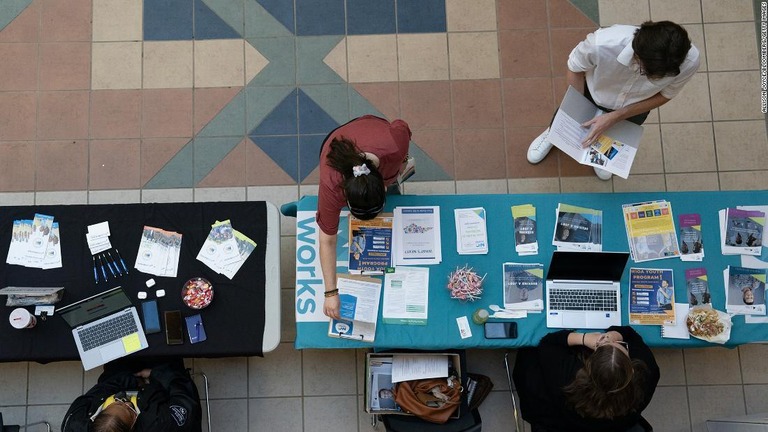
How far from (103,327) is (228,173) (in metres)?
1.26

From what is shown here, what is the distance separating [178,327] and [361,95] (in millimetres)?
1887

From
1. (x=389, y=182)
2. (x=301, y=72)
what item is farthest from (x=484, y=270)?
(x=301, y=72)

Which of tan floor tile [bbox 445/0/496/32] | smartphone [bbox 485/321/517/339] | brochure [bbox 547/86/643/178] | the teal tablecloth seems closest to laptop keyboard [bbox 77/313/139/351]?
the teal tablecloth

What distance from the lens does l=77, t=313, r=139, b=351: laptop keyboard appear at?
111 inches

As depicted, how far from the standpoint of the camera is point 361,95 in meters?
3.83

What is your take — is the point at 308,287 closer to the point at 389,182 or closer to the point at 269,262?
the point at 269,262

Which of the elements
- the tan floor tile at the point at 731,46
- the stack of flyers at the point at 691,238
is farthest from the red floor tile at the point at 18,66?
the tan floor tile at the point at 731,46

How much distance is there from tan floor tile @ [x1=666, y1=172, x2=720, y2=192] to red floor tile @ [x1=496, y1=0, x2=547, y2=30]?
1332mm

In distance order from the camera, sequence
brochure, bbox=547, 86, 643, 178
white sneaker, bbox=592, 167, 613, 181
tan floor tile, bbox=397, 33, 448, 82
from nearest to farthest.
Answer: brochure, bbox=547, 86, 643, 178, white sneaker, bbox=592, 167, 613, 181, tan floor tile, bbox=397, 33, 448, 82

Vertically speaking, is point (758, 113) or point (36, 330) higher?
point (758, 113)

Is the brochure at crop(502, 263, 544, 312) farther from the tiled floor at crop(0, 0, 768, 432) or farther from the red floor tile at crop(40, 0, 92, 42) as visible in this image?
the red floor tile at crop(40, 0, 92, 42)

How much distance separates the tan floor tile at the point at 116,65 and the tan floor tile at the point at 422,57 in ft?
5.75

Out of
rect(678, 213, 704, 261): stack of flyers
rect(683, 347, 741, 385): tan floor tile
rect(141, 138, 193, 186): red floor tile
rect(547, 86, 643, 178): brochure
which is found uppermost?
rect(141, 138, 193, 186): red floor tile

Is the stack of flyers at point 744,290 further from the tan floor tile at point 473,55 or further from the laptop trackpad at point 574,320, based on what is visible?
the tan floor tile at point 473,55
